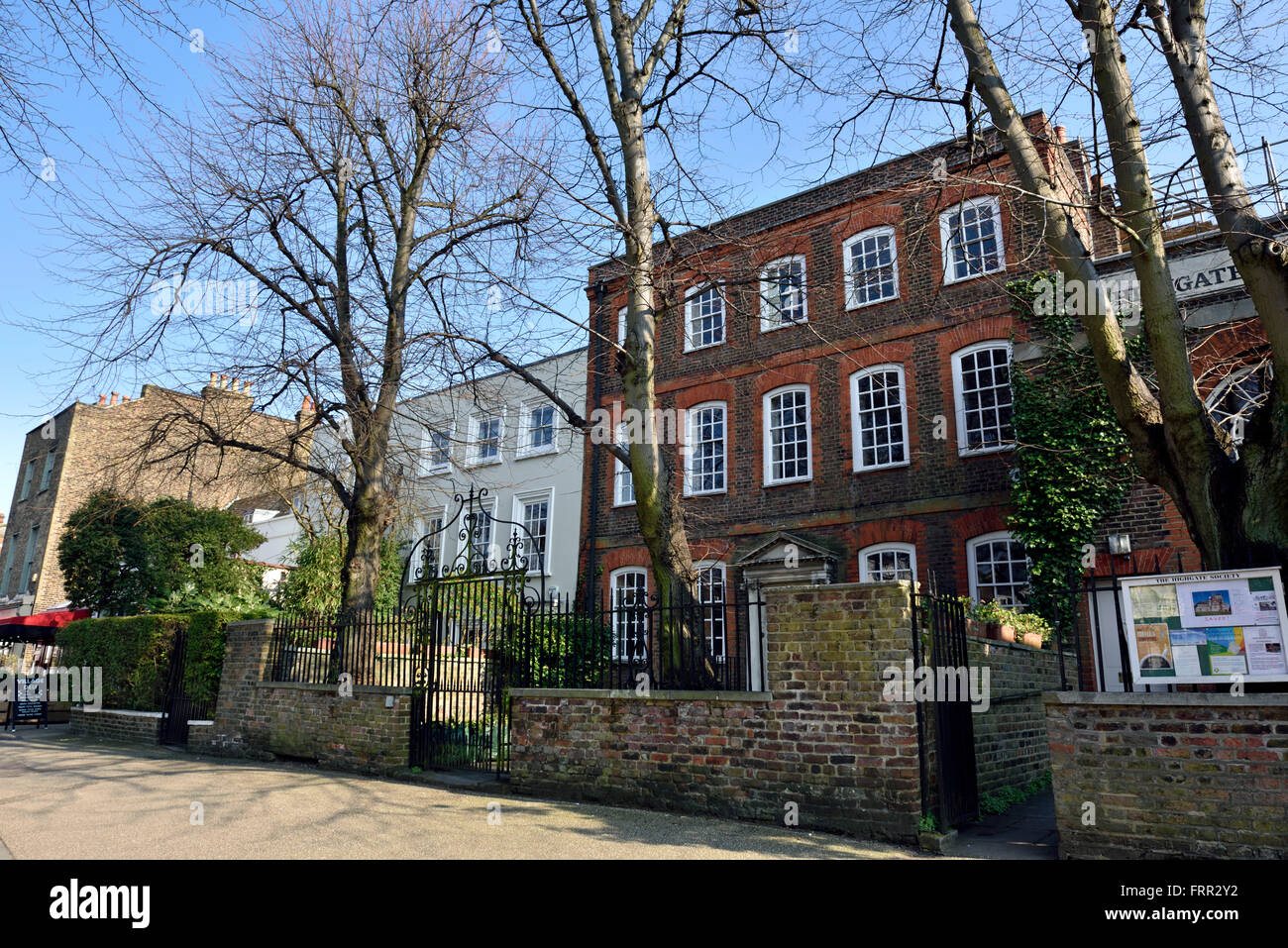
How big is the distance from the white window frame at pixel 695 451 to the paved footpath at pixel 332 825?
956cm

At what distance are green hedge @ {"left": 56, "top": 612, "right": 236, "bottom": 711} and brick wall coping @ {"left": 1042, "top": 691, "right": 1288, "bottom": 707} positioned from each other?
41.2 ft

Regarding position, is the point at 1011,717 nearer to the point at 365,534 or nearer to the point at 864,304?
the point at 365,534

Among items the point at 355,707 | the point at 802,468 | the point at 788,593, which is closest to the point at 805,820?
the point at 788,593

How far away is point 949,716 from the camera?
291 inches

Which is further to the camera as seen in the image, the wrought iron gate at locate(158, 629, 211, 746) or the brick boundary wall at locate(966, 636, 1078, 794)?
the wrought iron gate at locate(158, 629, 211, 746)

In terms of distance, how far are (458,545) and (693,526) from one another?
29.7 feet

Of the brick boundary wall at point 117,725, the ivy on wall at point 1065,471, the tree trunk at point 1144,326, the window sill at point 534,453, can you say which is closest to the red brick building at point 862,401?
the ivy on wall at point 1065,471

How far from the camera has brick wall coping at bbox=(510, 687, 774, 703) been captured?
741cm

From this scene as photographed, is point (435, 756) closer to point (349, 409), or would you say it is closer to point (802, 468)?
point (349, 409)

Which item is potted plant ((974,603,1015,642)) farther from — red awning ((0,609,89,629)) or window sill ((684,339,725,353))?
red awning ((0,609,89,629))

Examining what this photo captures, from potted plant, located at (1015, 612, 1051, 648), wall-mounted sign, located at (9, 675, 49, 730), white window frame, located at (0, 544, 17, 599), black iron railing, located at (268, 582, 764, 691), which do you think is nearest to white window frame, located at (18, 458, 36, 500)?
white window frame, located at (0, 544, 17, 599)

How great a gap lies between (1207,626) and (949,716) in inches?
93.1

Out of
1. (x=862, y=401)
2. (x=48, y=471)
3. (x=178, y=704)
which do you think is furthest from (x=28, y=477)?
(x=862, y=401)

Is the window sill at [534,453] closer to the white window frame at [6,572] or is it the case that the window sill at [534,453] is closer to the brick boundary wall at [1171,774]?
the brick boundary wall at [1171,774]
